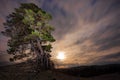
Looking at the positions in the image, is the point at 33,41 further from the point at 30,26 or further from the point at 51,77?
the point at 51,77

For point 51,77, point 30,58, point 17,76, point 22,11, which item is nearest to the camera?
point 17,76

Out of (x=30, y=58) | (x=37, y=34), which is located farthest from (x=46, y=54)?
(x=37, y=34)

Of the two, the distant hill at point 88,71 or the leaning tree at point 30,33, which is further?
the distant hill at point 88,71

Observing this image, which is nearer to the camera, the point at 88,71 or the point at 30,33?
the point at 30,33

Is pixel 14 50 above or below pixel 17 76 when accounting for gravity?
above

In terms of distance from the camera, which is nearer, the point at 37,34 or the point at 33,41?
the point at 37,34

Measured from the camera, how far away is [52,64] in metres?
26.5

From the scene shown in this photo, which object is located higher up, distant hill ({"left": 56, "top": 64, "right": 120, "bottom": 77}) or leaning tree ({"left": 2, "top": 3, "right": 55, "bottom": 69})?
leaning tree ({"left": 2, "top": 3, "right": 55, "bottom": 69})

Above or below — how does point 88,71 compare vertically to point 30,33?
below

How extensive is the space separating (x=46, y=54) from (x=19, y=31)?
7168 mm

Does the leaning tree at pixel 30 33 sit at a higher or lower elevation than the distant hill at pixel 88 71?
higher

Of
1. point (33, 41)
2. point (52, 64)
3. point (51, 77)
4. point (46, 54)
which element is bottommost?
point (51, 77)

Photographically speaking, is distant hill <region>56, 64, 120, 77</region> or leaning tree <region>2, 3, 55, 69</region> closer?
leaning tree <region>2, 3, 55, 69</region>

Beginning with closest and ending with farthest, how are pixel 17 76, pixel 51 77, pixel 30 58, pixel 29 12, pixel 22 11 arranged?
pixel 17 76, pixel 51 77, pixel 29 12, pixel 22 11, pixel 30 58
